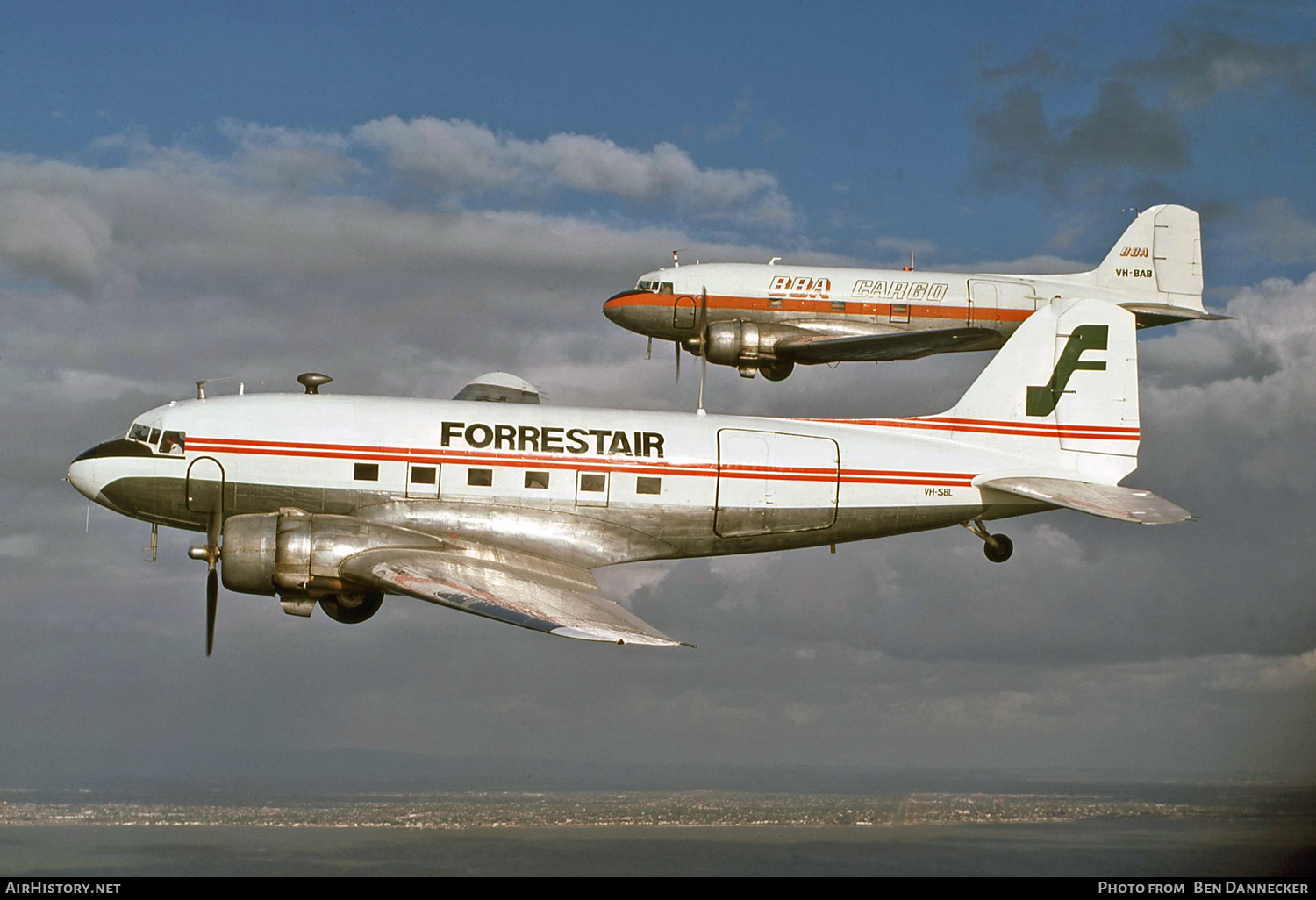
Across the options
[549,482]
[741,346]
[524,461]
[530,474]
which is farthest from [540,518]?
[741,346]

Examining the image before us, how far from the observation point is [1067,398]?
22812 millimetres

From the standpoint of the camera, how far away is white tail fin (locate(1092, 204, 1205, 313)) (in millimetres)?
28234

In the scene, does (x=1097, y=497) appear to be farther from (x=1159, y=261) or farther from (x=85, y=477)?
(x=85, y=477)

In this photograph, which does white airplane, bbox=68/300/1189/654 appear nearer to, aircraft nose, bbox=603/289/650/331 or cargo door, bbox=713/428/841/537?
cargo door, bbox=713/428/841/537

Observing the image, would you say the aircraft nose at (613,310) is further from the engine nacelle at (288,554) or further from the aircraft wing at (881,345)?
the engine nacelle at (288,554)

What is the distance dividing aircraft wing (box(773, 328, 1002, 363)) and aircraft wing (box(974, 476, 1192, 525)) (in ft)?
9.40

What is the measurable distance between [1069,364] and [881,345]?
345cm

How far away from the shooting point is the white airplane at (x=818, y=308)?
83.6ft

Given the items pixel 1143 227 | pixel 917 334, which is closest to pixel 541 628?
pixel 917 334

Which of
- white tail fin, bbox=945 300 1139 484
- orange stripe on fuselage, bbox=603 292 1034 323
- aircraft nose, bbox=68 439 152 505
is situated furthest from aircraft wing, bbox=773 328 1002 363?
aircraft nose, bbox=68 439 152 505

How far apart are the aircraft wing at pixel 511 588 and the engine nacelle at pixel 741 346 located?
698 centimetres

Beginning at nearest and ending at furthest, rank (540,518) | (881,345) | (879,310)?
(540,518) → (881,345) → (879,310)

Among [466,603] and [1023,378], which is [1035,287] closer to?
[1023,378]

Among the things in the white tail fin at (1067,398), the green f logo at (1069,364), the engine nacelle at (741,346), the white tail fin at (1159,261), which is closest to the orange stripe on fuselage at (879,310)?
the engine nacelle at (741,346)
